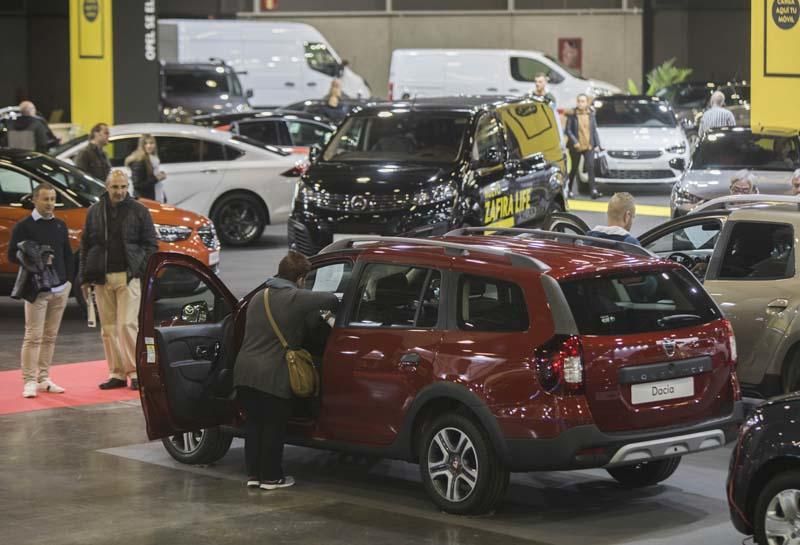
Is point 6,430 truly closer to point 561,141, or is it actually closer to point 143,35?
point 561,141

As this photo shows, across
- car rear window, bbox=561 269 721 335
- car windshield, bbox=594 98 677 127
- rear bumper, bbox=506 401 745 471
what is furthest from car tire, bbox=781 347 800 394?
car windshield, bbox=594 98 677 127

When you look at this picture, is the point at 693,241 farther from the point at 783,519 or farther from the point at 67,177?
the point at 67,177

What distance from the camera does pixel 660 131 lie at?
27.7 m

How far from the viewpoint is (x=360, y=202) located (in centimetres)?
1706

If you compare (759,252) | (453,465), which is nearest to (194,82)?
(759,252)

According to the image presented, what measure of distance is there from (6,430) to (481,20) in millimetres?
35054

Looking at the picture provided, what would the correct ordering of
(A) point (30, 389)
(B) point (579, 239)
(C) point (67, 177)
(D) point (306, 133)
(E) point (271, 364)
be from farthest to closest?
(D) point (306, 133) → (C) point (67, 177) → (A) point (30, 389) → (B) point (579, 239) → (E) point (271, 364)

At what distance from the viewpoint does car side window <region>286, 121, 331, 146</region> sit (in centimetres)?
2667

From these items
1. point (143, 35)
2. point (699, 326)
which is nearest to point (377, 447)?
point (699, 326)

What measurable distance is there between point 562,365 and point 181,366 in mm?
2765

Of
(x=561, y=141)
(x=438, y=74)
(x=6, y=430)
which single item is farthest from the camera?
(x=438, y=74)

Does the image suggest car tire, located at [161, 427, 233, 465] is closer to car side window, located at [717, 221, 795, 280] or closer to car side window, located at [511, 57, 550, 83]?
car side window, located at [717, 221, 795, 280]

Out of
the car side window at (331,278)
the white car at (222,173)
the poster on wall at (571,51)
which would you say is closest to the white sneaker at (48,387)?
the car side window at (331,278)

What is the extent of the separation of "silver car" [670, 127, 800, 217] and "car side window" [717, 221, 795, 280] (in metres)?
8.76
